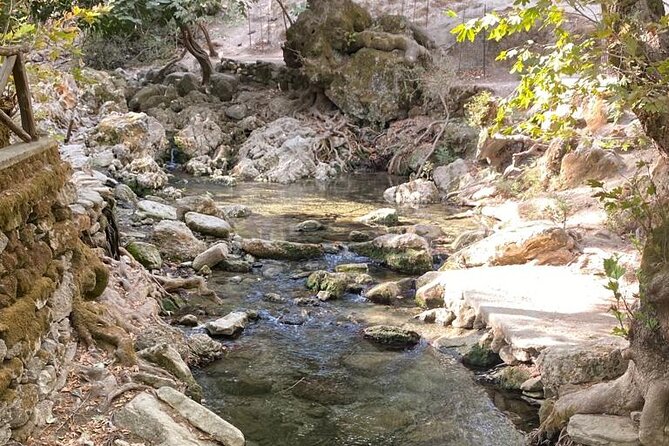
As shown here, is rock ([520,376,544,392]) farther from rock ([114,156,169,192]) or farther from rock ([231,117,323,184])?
rock ([231,117,323,184])

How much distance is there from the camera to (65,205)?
5832mm

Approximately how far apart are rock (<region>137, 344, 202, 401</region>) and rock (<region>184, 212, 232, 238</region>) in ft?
21.4

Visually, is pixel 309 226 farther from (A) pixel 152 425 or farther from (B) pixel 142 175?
(A) pixel 152 425

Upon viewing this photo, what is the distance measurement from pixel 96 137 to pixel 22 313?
15446mm

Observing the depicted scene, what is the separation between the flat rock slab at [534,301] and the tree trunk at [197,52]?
17976 millimetres

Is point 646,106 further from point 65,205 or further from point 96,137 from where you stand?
point 96,137

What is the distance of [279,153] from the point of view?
2214 centimetres

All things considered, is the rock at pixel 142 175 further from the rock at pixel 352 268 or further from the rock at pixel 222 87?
the rock at pixel 222 87

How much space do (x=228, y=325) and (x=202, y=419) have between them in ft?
10.6

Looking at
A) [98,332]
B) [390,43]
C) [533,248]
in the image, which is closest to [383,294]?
[533,248]

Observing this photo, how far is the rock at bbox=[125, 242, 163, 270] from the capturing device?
970cm

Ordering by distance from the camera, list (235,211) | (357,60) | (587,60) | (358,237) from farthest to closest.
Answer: (357,60) → (235,211) → (358,237) → (587,60)

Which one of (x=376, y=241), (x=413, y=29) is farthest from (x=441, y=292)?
(x=413, y=29)

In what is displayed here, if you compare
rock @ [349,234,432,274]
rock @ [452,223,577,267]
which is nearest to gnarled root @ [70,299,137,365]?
rock @ [349,234,432,274]
